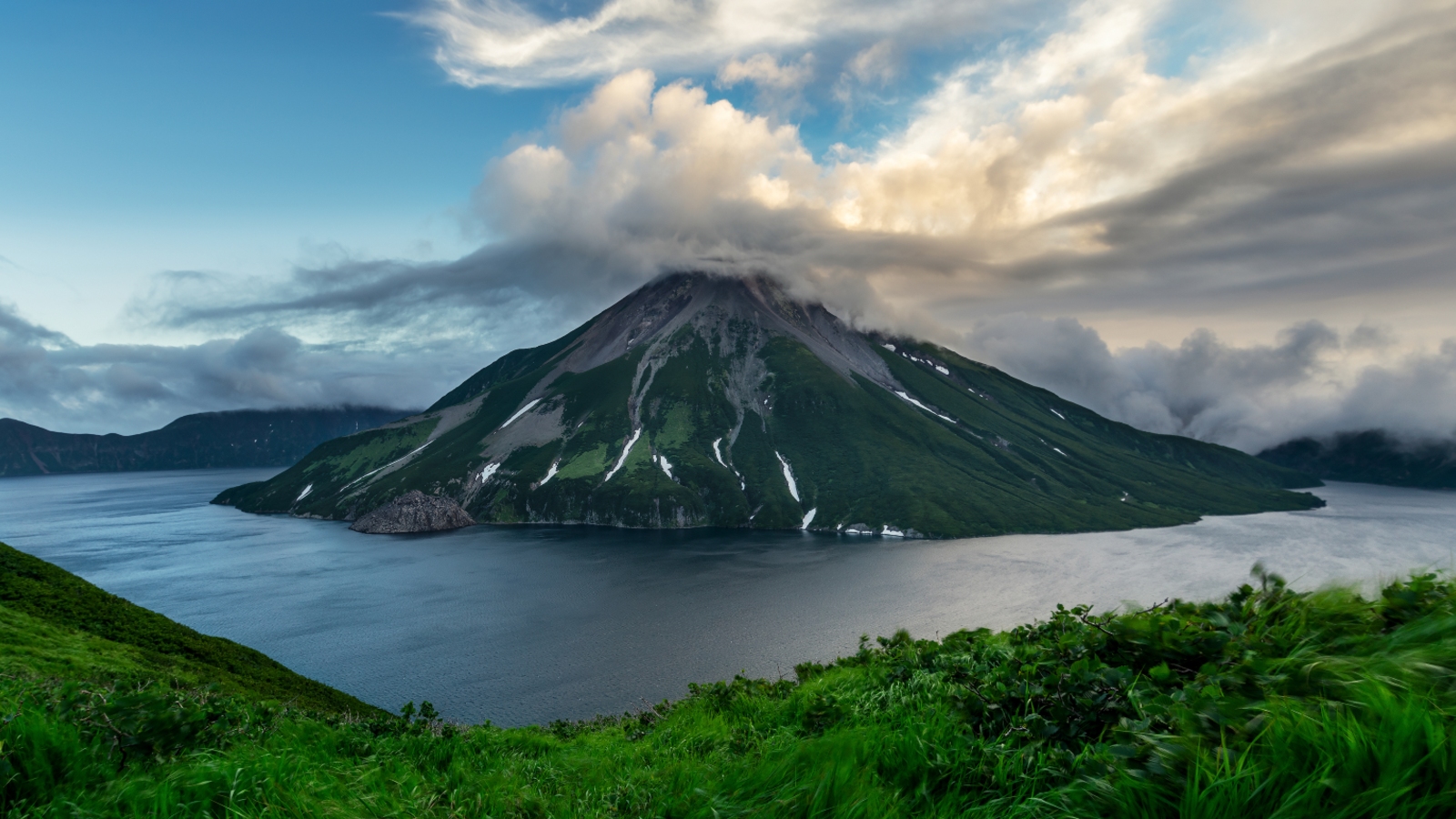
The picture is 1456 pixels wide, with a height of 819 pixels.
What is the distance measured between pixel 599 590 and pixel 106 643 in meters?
93.6

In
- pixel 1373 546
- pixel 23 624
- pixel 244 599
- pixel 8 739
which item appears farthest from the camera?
pixel 1373 546

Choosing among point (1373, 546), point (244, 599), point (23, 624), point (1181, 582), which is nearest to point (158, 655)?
point (23, 624)

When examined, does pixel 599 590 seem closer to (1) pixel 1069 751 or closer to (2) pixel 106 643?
(2) pixel 106 643

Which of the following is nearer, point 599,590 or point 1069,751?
point 1069,751

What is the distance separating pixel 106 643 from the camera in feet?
90.1

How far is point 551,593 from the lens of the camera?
116 metres

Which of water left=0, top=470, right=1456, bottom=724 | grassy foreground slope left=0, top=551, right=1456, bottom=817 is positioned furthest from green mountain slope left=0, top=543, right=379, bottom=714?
grassy foreground slope left=0, top=551, right=1456, bottom=817

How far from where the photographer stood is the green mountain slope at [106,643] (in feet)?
76.1

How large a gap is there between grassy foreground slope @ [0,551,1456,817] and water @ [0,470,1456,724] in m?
39.6

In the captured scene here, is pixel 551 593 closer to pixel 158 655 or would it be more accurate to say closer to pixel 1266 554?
pixel 158 655

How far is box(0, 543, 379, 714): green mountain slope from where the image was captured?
23.2m

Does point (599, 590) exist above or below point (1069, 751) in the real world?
below

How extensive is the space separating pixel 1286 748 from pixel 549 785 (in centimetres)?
674

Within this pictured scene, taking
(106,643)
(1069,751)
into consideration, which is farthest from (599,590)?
(1069,751)
